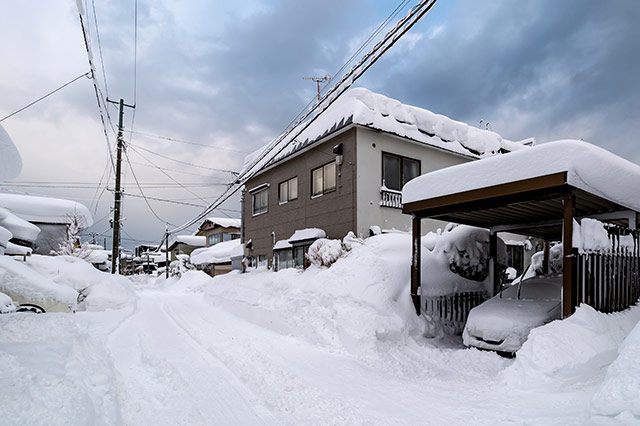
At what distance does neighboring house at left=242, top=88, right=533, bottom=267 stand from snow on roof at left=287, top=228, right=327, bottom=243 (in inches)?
3.5

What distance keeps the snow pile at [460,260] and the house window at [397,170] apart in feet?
13.4

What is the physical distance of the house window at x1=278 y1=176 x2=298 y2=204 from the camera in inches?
641

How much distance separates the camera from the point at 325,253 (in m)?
10.6

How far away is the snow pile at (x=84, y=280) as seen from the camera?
1124 cm

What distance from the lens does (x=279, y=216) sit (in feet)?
56.3

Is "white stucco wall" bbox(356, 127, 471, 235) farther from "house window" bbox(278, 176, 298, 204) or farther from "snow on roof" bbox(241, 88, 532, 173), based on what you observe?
"house window" bbox(278, 176, 298, 204)

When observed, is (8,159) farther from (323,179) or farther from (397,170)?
(397,170)

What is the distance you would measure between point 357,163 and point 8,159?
29.9ft

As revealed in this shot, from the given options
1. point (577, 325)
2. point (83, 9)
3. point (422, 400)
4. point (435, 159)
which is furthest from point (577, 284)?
point (83, 9)

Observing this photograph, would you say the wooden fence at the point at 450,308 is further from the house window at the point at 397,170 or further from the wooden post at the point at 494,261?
the house window at the point at 397,170

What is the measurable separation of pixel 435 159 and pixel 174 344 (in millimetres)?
11494

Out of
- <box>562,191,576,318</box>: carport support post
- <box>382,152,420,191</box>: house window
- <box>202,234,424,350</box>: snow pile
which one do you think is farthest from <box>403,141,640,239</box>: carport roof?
<box>382,152,420,191</box>: house window

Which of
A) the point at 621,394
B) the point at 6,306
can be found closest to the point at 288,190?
the point at 6,306

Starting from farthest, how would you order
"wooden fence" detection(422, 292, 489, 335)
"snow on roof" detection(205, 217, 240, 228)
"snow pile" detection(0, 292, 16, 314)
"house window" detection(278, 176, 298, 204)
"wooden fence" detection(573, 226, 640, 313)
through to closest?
"snow on roof" detection(205, 217, 240, 228)
"house window" detection(278, 176, 298, 204)
"wooden fence" detection(422, 292, 489, 335)
"snow pile" detection(0, 292, 16, 314)
"wooden fence" detection(573, 226, 640, 313)
